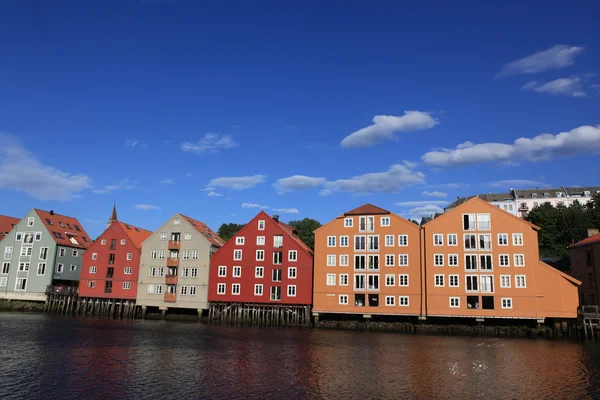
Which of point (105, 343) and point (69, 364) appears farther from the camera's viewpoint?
point (105, 343)

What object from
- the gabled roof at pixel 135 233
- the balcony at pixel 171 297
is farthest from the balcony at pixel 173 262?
the gabled roof at pixel 135 233

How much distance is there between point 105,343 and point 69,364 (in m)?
10.2

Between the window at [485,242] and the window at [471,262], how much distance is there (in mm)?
1629

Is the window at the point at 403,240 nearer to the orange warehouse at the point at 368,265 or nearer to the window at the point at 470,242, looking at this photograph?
the orange warehouse at the point at 368,265

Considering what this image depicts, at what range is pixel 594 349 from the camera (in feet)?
145

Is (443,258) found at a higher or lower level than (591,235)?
lower

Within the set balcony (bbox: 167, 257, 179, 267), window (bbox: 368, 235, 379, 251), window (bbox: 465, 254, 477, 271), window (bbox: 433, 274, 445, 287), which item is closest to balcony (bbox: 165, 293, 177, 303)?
balcony (bbox: 167, 257, 179, 267)

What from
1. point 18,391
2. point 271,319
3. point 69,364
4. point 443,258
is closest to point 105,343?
point 69,364

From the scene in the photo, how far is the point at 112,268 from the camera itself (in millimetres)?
77750

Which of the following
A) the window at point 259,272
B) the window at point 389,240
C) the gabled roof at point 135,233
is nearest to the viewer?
the window at point 389,240

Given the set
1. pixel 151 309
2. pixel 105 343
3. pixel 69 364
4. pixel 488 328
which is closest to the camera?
pixel 69 364

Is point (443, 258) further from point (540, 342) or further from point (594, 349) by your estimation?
point (594, 349)

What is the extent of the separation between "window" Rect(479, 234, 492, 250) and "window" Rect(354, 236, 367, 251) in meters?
15.0

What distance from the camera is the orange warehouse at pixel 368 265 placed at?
6075 centimetres
